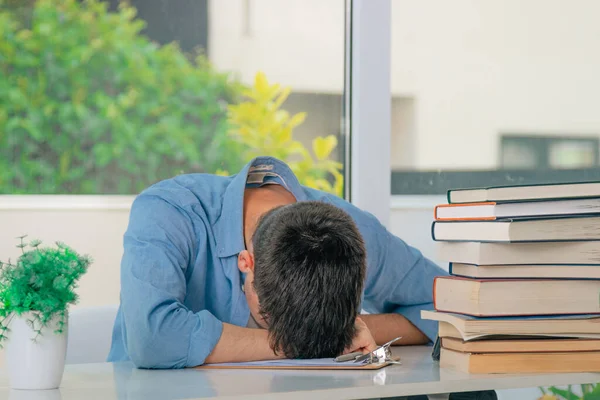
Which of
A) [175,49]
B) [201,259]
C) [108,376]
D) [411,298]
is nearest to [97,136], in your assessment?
[175,49]

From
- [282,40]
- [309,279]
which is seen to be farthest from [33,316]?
[282,40]

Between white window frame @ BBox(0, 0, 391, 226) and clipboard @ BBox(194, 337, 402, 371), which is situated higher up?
white window frame @ BBox(0, 0, 391, 226)

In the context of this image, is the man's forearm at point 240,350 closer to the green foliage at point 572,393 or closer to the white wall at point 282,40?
the green foliage at point 572,393

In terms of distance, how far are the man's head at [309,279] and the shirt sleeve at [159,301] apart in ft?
0.46

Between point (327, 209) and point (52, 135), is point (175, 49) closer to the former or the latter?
point (52, 135)

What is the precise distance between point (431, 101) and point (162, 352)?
1512mm

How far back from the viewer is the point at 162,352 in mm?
1424

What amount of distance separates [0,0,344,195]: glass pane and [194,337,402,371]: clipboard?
126cm

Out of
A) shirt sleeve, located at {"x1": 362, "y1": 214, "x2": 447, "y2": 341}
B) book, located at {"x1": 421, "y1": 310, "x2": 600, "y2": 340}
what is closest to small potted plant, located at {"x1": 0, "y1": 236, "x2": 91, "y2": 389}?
book, located at {"x1": 421, "y1": 310, "x2": 600, "y2": 340}

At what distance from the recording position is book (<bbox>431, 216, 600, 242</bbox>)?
1.34 metres

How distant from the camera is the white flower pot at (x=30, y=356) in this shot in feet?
3.90

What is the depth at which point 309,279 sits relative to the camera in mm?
1362

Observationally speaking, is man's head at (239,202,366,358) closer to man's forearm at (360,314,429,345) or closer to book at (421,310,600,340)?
book at (421,310,600,340)

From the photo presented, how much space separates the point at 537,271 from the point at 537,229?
8 centimetres
